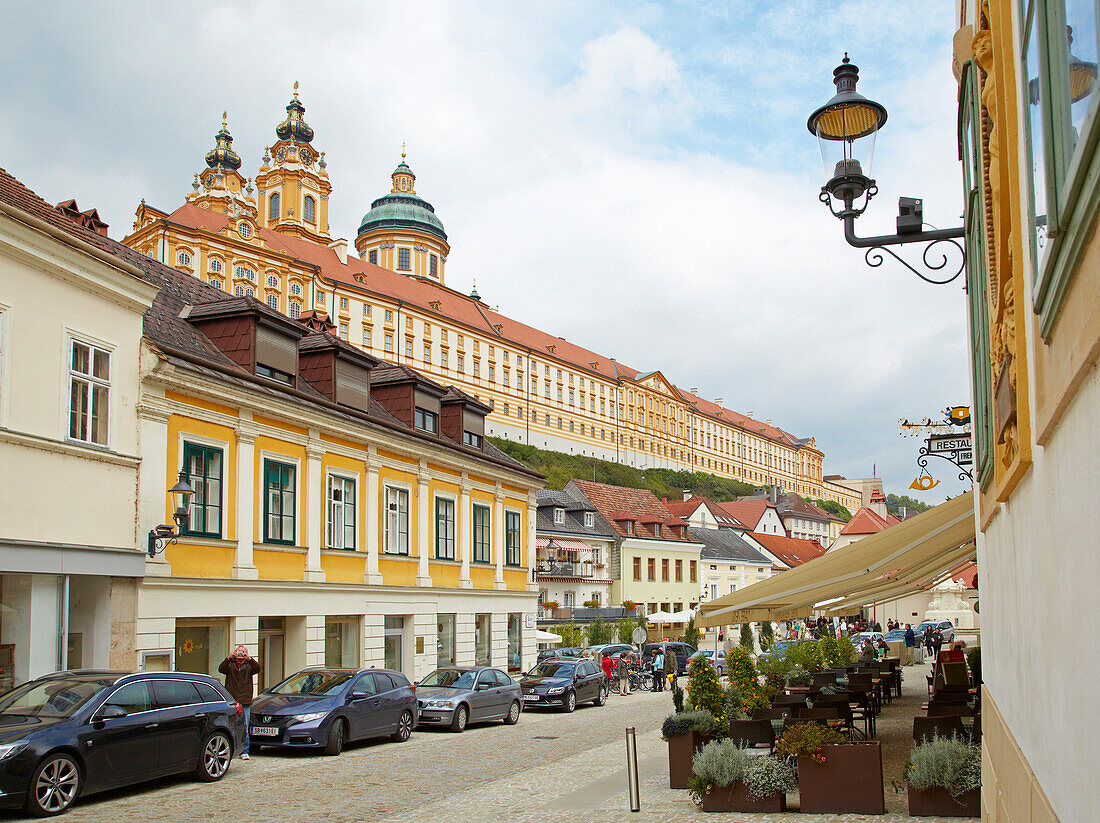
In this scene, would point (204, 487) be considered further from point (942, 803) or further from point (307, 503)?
point (942, 803)

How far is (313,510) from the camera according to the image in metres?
25.6

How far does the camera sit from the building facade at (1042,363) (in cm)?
250

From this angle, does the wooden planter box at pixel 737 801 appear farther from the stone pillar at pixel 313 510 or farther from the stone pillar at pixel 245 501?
the stone pillar at pixel 313 510

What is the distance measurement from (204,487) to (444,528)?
435 inches

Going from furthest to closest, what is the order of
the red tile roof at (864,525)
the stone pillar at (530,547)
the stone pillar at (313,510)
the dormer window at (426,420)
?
the red tile roof at (864,525)
the stone pillar at (530,547)
the dormer window at (426,420)
the stone pillar at (313,510)

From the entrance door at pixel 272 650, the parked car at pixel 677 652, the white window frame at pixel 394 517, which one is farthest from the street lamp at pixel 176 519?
the parked car at pixel 677 652

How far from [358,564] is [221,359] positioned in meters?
6.77

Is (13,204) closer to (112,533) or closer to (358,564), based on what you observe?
(112,533)

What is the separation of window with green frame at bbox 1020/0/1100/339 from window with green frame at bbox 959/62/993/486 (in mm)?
3335

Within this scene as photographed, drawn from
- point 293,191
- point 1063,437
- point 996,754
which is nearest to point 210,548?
point 996,754

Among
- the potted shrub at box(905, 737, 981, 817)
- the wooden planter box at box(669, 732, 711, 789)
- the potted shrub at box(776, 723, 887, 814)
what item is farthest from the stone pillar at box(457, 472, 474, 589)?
the potted shrub at box(905, 737, 981, 817)

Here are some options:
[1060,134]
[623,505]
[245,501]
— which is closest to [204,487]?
[245,501]

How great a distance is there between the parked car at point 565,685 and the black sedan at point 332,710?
8.03 metres

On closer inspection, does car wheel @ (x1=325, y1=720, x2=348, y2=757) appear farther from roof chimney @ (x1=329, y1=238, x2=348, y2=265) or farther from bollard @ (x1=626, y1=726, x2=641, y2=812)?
roof chimney @ (x1=329, y1=238, x2=348, y2=265)
